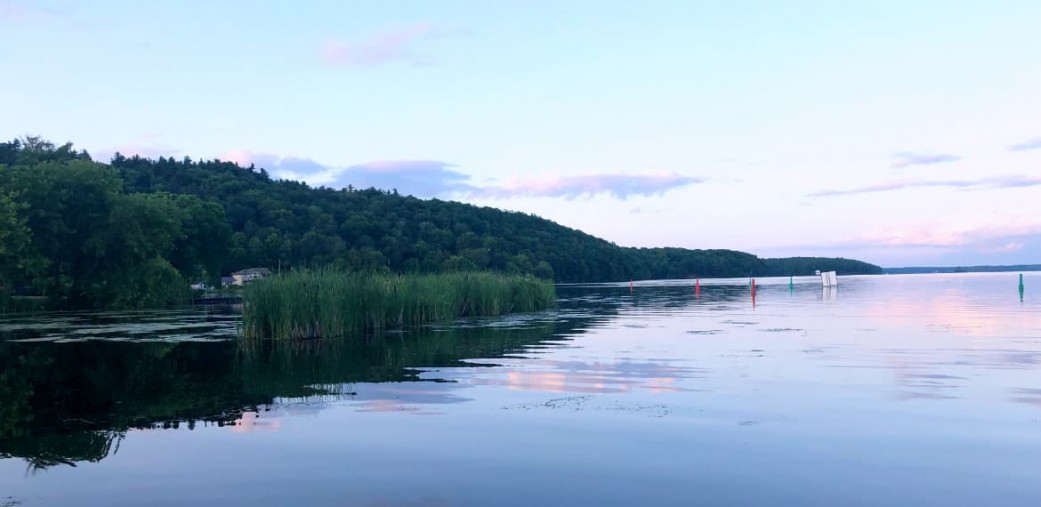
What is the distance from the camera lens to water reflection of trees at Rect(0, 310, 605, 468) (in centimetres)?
1215

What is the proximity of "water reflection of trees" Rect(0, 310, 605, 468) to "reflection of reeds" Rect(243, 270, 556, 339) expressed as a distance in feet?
4.40

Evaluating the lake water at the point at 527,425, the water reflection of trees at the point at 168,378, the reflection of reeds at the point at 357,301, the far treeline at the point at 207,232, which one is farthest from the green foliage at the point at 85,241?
the lake water at the point at 527,425

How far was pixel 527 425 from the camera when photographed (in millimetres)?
12242

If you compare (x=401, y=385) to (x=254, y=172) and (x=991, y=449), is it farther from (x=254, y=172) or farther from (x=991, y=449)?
(x=254, y=172)

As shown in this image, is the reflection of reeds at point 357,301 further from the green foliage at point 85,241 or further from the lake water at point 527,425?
the green foliage at point 85,241

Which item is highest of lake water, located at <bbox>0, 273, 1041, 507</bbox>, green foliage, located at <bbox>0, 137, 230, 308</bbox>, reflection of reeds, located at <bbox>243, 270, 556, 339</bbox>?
green foliage, located at <bbox>0, 137, 230, 308</bbox>

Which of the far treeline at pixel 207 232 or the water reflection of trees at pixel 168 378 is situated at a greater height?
the far treeline at pixel 207 232

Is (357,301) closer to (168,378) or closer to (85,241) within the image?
(168,378)

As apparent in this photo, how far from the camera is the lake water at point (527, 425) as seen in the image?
8.66 meters

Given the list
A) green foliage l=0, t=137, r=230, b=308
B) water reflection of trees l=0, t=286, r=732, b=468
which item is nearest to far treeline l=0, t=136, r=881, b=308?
green foliage l=0, t=137, r=230, b=308

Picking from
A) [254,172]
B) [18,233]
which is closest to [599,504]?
[18,233]

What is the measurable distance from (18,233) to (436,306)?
3486cm

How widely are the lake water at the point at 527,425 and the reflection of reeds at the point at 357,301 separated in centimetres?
310

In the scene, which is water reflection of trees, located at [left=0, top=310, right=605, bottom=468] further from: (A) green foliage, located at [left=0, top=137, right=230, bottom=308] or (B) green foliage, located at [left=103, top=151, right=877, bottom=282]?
(B) green foliage, located at [left=103, top=151, right=877, bottom=282]
